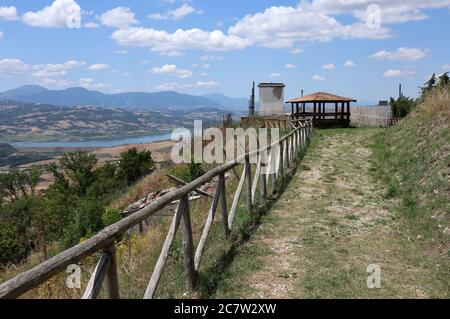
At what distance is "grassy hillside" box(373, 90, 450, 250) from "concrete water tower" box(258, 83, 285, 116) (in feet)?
66.1

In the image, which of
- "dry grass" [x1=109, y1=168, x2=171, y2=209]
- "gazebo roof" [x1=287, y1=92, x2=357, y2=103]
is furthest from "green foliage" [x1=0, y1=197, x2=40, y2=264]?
"gazebo roof" [x1=287, y1=92, x2=357, y2=103]

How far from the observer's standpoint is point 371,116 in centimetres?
3166

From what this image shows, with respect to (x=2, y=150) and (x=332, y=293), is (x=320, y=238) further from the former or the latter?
(x=2, y=150)

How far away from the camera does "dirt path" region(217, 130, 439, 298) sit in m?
5.01

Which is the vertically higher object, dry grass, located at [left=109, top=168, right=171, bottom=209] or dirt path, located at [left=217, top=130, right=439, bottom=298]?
dirt path, located at [left=217, top=130, right=439, bottom=298]

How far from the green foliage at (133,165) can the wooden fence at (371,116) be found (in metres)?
20.9

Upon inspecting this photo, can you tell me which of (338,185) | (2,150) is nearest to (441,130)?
(338,185)

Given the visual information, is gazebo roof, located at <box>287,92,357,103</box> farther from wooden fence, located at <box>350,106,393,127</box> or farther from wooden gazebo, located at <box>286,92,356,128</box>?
wooden fence, located at <box>350,106,393,127</box>

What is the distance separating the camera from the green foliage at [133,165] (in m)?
44.5

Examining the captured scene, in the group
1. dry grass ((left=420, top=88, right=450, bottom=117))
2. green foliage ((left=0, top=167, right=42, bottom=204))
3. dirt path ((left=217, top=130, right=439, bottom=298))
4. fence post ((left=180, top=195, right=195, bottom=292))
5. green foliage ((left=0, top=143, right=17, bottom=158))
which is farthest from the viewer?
green foliage ((left=0, top=143, right=17, bottom=158))

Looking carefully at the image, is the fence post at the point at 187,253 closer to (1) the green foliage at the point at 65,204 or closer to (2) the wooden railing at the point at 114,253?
(2) the wooden railing at the point at 114,253

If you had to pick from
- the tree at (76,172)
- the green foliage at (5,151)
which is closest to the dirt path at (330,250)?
the tree at (76,172)

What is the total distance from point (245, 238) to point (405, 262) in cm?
243
